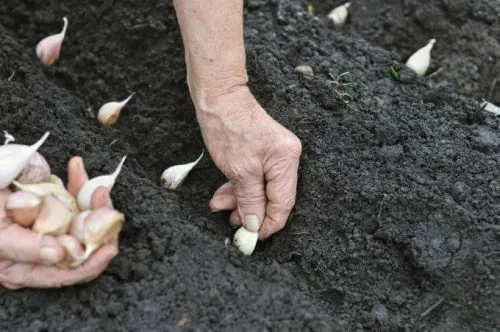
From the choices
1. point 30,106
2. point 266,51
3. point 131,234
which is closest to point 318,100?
point 266,51

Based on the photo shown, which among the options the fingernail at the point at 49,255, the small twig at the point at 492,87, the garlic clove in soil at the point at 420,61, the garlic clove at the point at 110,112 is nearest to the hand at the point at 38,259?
the fingernail at the point at 49,255

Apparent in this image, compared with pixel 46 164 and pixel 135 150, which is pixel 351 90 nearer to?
pixel 135 150

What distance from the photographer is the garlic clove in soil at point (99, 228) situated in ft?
5.24

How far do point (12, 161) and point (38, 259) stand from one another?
0.91ft

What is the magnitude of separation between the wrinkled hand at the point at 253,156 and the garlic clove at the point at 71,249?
0.54 meters

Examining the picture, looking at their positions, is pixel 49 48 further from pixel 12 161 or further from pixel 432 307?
pixel 432 307

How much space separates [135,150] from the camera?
231 centimetres

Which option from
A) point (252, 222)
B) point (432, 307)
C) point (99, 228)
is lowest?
point (432, 307)

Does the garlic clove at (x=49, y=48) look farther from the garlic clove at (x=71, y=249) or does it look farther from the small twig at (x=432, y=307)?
the small twig at (x=432, y=307)

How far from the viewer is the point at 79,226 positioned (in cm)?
164

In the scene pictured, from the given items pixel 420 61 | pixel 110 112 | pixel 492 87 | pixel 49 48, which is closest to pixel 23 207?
pixel 110 112

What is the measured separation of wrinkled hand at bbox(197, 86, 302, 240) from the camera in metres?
1.95

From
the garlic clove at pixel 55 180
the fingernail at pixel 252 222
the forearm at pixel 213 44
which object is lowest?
the fingernail at pixel 252 222

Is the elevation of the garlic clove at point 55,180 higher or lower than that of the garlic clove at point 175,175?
higher
